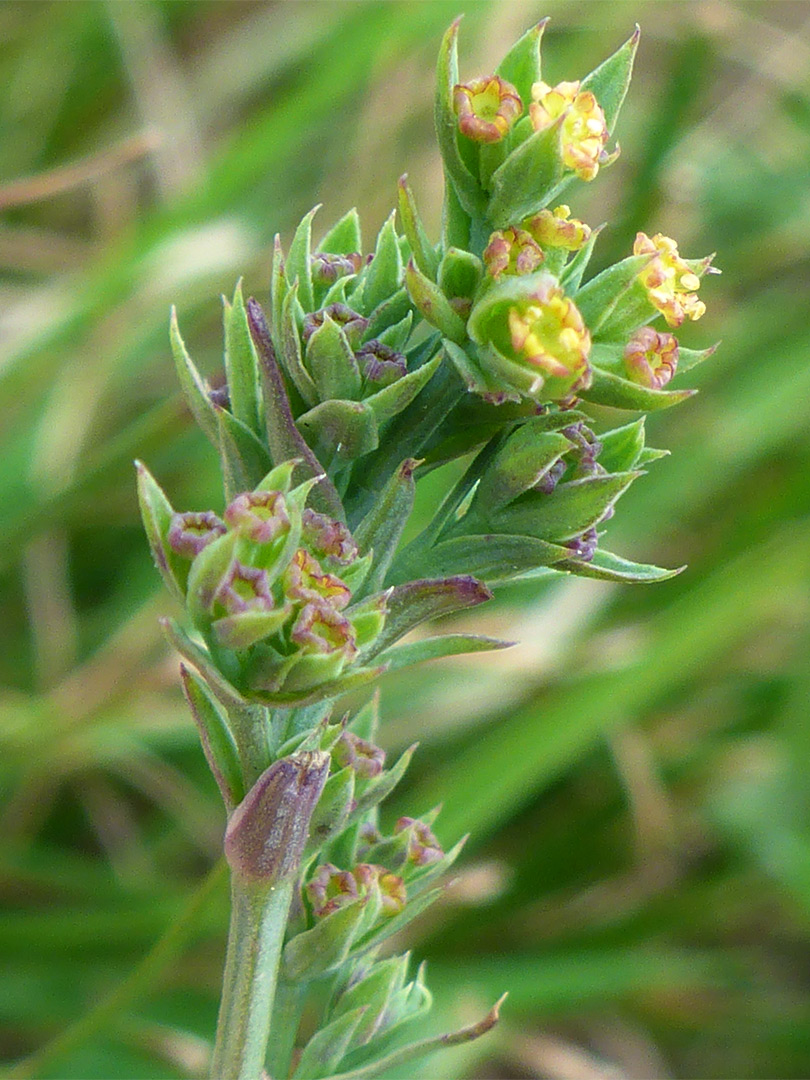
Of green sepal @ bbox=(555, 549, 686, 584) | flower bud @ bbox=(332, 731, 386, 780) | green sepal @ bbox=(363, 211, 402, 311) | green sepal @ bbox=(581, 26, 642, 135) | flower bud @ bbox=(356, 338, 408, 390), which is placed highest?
green sepal @ bbox=(581, 26, 642, 135)

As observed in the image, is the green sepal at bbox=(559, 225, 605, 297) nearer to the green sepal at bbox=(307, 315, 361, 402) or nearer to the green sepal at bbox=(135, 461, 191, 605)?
the green sepal at bbox=(307, 315, 361, 402)

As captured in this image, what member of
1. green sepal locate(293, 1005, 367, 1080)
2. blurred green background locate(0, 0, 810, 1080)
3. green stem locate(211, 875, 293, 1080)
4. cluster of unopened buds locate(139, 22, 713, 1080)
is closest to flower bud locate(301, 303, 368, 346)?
cluster of unopened buds locate(139, 22, 713, 1080)

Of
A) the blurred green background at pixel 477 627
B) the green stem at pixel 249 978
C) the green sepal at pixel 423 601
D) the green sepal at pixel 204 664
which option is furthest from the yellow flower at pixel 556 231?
the blurred green background at pixel 477 627

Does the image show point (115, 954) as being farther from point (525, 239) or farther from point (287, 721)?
point (525, 239)

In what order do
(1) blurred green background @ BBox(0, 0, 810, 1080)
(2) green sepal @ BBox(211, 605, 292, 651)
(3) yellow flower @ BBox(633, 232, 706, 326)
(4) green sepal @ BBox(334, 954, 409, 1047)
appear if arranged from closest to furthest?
(2) green sepal @ BBox(211, 605, 292, 651)
(3) yellow flower @ BBox(633, 232, 706, 326)
(4) green sepal @ BBox(334, 954, 409, 1047)
(1) blurred green background @ BBox(0, 0, 810, 1080)

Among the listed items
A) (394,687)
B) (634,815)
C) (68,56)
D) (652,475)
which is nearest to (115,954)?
(394,687)

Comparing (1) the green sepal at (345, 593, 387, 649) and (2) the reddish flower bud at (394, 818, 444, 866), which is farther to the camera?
(2) the reddish flower bud at (394, 818, 444, 866)

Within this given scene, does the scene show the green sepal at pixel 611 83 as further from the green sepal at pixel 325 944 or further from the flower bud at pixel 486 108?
the green sepal at pixel 325 944
